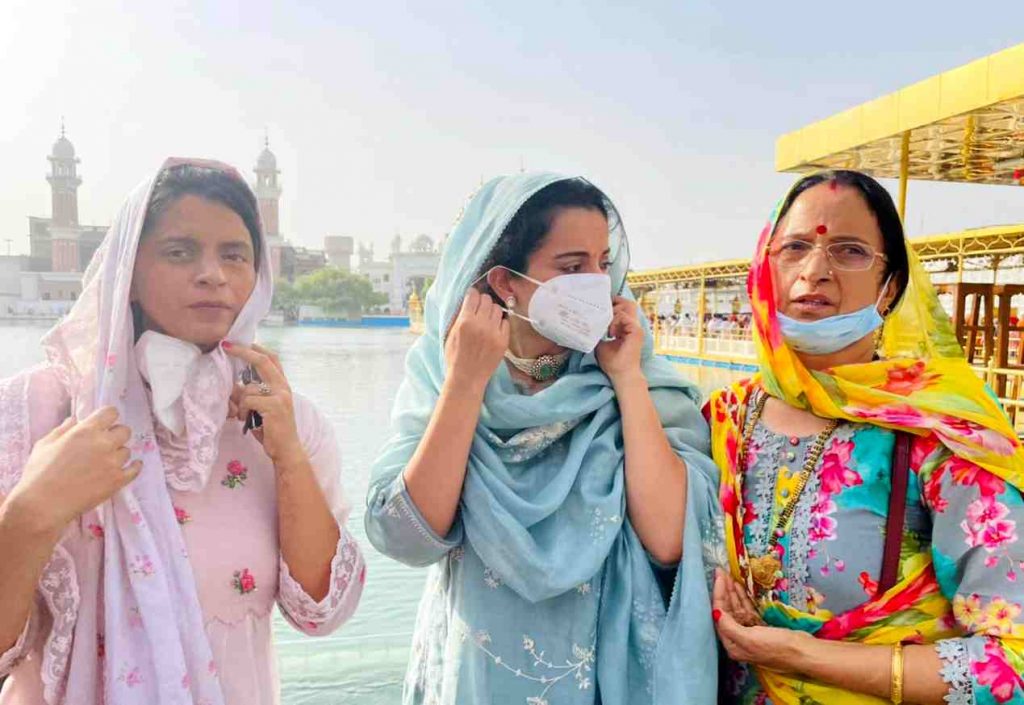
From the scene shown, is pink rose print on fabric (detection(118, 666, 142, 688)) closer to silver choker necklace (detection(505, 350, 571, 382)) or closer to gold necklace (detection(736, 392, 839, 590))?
silver choker necklace (detection(505, 350, 571, 382))

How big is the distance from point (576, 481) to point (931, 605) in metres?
0.57

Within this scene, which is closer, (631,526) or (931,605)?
(931,605)

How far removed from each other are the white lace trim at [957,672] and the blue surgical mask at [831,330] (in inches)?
18.7

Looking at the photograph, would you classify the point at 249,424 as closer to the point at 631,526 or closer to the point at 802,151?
the point at 631,526

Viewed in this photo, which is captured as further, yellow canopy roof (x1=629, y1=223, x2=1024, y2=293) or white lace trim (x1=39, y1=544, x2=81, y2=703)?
yellow canopy roof (x1=629, y1=223, x2=1024, y2=293)

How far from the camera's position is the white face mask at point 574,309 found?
50.4 inches

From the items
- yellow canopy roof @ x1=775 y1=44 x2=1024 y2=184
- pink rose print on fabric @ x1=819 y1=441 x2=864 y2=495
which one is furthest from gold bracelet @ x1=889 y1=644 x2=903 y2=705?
yellow canopy roof @ x1=775 y1=44 x2=1024 y2=184

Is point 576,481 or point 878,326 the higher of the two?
point 878,326

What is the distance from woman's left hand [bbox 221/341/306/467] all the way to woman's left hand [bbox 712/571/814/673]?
2.45 ft

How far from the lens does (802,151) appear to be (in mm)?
6012

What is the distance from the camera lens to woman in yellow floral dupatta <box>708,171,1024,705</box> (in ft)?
3.42

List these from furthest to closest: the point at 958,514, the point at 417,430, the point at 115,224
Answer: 1. the point at 417,430
2. the point at 115,224
3. the point at 958,514

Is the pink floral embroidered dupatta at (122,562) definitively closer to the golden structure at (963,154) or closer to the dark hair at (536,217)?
the dark hair at (536,217)

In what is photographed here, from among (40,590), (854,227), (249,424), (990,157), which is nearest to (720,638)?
(854,227)
